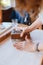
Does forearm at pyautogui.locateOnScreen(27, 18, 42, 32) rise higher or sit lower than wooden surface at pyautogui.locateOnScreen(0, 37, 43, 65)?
higher

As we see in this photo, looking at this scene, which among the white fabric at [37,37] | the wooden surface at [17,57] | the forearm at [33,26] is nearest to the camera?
the wooden surface at [17,57]

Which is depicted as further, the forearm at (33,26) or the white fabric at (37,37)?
the forearm at (33,26)

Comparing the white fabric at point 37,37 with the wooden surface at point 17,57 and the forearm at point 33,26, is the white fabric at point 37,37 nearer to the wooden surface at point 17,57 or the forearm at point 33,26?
the forearm at point 33,26

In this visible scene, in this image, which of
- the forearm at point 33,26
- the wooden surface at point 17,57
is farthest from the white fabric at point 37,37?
the wooden surface at point 17,57

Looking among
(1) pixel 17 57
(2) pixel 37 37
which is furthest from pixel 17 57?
(2) pixel 37 37

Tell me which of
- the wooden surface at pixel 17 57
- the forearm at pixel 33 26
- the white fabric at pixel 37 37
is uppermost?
the forearm at pixel 33 26

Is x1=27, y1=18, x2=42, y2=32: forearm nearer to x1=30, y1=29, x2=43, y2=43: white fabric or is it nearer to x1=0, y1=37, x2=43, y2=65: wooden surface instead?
x1=30, y1=29, x2=43, y2=43: white fabric

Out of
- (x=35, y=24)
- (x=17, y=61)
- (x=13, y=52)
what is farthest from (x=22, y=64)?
(x=35, y=24)

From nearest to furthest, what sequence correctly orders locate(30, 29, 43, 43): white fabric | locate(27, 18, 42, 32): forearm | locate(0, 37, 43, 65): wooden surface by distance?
locate(0, 37, 43, 65): wooden surface, locate(30, 29, 43, 43): white fabric, locate(27, 18, 42, 32): forearm

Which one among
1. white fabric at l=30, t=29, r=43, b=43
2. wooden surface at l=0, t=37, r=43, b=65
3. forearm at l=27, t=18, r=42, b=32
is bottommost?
wooden surface at l=0, t=37, r=43, b=65

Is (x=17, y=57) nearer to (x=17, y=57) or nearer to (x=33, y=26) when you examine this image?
(x=17, y=57)

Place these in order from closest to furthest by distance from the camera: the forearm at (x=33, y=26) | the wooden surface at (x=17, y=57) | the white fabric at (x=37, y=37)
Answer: the wooden surface at (x=17, y=57), the white fabric at (x=37, y=37), the forearm at (x=33, y=26)

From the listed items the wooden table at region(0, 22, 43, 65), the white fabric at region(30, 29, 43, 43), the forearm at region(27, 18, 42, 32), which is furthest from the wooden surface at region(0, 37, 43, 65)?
the forearm at region(27, 18, 42, 32)

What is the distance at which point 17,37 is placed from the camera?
1.67 metres
